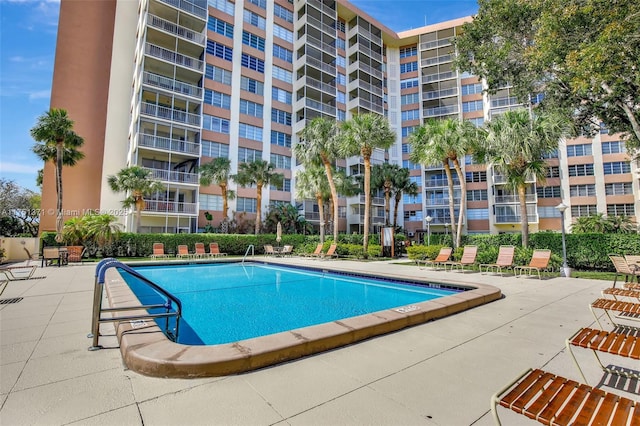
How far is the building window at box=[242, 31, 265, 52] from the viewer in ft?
108

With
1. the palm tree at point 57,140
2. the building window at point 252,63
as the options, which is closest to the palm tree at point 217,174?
the palm tree at point 57,140

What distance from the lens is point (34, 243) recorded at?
828 inches

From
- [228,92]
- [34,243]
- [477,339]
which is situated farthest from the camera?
[228,92]

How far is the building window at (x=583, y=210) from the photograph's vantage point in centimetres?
3391

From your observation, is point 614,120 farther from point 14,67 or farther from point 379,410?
point 14,67

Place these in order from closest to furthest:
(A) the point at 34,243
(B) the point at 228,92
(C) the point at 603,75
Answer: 1. (C) the point at 603,75
2. (A) the point at 34,243
3. (B) the point at 228,92

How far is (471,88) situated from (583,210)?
20.2 meters

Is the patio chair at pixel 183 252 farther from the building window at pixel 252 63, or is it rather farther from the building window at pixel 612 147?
the building window at pixel 612 147

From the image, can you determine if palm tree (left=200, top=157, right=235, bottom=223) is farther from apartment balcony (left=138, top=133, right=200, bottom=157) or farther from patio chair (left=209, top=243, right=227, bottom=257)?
patio chair (left=209, top=243, right=227, bottom=257)

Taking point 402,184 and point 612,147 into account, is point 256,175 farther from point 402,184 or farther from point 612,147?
A: point 612,147

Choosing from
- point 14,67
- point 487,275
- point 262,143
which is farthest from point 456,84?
point 14,67

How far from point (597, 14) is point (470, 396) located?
13841 mm

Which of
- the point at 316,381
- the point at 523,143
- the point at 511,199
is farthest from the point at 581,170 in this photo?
the point at 316,381

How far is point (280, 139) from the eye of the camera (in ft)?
113
